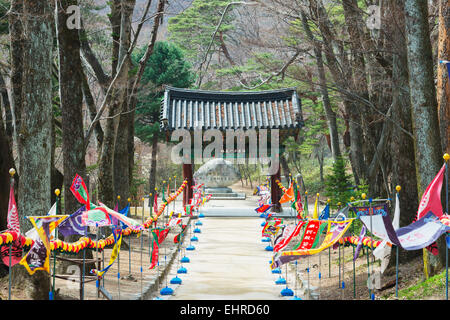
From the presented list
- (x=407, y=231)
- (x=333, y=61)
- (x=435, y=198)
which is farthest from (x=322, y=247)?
(x=333, y=61)

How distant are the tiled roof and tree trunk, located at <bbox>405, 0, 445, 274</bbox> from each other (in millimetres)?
12442

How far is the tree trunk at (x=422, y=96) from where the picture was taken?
8.28m

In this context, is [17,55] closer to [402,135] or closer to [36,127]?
[36,127]

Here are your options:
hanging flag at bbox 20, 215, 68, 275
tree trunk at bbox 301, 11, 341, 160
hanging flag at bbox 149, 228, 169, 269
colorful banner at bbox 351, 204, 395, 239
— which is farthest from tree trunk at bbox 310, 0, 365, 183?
hanging flag at bbox 20, 215, 68, 275

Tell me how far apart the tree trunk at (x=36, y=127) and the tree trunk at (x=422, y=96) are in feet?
18.4

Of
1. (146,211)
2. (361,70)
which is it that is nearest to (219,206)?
(146,211)

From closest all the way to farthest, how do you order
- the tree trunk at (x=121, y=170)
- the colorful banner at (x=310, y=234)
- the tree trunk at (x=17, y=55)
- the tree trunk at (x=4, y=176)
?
1. the colorful banner at (x=310, y=234)
2. the tree trunk at (x=4, y=176)
3. the tree trunk at (x=17, y=55)
4. the tree trunk at (x=121, y=170)

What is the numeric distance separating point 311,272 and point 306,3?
24.2 feet

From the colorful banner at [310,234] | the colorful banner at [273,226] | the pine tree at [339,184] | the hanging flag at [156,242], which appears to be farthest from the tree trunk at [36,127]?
the pine tree at [339,184]

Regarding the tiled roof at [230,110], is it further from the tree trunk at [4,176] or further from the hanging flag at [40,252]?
the hanging flag at [40,252]

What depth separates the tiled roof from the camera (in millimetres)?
21578

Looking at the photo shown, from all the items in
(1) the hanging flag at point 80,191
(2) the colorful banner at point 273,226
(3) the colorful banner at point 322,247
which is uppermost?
(1) the hanging flag at point 80,191

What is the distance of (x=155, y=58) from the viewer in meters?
29.8

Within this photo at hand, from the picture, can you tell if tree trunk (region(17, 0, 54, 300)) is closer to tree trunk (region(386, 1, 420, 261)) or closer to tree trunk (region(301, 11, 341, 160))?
tree trunk (region(386, 1, 420, 261))
